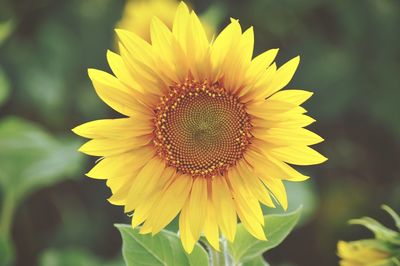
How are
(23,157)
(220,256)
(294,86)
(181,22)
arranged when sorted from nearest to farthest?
(181,22)
(220,256)
(23,157)
(294,86)

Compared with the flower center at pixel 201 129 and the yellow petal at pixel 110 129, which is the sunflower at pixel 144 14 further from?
the yellow petal at pixel 110 129

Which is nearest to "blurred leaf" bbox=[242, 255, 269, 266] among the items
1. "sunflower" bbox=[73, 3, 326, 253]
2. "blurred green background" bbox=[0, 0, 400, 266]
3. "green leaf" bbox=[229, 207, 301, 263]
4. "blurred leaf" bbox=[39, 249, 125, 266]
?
"green leaf" bbox=[229, 207, 301, 263]

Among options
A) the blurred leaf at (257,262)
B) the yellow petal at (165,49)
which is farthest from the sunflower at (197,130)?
the blurred leaf at (257,262)

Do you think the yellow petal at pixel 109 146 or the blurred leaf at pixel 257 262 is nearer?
the yellow petal at pixel 109 146

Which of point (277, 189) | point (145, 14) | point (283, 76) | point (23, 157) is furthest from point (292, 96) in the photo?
point (145, 14)

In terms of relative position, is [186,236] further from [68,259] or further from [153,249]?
[68,259]

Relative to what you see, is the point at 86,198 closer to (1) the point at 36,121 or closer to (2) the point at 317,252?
(1) the point at 36,121
